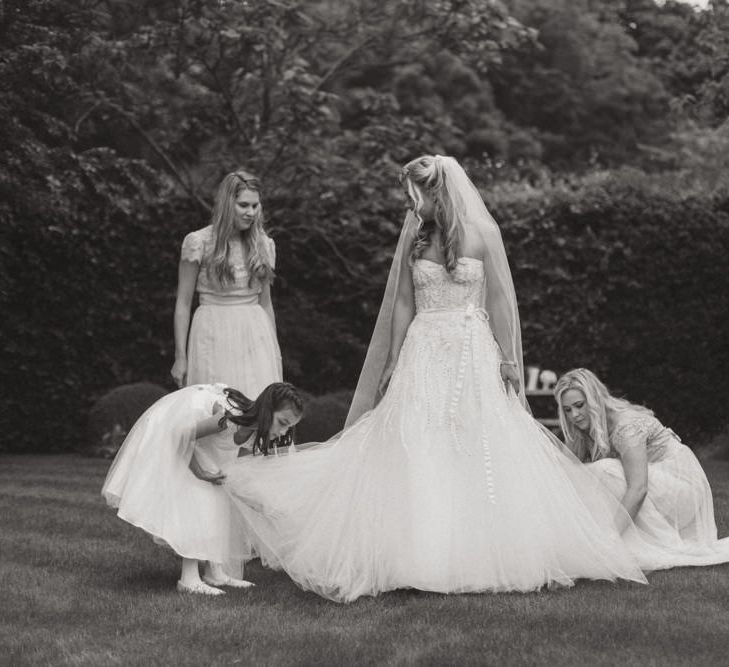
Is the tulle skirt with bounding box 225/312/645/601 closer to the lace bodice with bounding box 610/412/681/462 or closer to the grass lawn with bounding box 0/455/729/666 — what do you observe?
the grass lawn with bounding box 0/455/729/666

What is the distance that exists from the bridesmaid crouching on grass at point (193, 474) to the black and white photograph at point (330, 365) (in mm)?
15

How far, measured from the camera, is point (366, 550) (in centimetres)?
518

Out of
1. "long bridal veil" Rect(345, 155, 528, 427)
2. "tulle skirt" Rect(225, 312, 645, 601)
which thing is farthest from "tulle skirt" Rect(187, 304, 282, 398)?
"tulle skirt" Rect(225, 312, 645, 601)

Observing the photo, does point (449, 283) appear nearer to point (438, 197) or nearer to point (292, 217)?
point (438, 197)

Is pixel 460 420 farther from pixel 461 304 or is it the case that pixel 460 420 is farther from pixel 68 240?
pixel 68 240

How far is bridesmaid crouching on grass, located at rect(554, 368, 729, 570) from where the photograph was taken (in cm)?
598

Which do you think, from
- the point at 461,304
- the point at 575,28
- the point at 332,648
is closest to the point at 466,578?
the point at 332,648

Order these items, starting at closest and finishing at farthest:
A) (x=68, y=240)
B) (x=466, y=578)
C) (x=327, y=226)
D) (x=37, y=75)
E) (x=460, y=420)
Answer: (x=466, y=578) → (x=460, y=420) → (x=37, y=75) → (x=68, y=240) → (x=327, y=226)

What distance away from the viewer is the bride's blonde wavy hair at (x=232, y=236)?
648 cm

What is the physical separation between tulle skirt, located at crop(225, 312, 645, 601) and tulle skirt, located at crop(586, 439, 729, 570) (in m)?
0.39

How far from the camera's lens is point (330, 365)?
12094mm

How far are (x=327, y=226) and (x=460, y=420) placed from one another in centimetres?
681

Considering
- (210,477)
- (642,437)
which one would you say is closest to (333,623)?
(210,477)

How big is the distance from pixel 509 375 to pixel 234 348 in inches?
70.1
